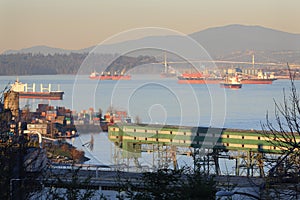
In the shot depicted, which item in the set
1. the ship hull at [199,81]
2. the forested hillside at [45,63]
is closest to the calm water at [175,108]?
the ship hull at [199,81]

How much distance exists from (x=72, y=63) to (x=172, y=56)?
23.0 ft

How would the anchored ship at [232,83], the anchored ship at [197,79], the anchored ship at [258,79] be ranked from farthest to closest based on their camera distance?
1. the anchored ship at [258,79]
2. the anchored ship at [232,83]
3. the anchored ship at [197,79]

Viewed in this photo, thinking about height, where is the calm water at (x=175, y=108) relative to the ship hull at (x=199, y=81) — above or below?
below

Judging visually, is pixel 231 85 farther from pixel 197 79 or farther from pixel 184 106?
pixel 184 106

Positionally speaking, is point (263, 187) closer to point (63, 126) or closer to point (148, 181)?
point (148, 181)

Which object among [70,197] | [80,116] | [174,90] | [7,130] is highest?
[174,90]

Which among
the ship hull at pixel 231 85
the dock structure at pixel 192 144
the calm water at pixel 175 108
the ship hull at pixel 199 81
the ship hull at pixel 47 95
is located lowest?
the dock structure at pixel 192 144

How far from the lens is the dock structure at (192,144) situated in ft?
39.0

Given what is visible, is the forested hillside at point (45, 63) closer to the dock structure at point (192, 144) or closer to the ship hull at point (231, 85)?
the ship hull at point (231, 85)

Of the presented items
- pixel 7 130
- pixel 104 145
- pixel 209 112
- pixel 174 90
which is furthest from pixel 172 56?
pixel 7 130

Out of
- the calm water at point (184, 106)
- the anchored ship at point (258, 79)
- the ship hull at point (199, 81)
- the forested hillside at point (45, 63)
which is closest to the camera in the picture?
the calm water at point (184, 106)

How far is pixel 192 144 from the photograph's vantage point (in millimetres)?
13852

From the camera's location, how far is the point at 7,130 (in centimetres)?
426

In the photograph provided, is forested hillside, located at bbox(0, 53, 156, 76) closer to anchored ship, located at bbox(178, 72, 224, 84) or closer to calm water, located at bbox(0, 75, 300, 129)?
calm water, located at bbox(0, 75, 300, 129)
